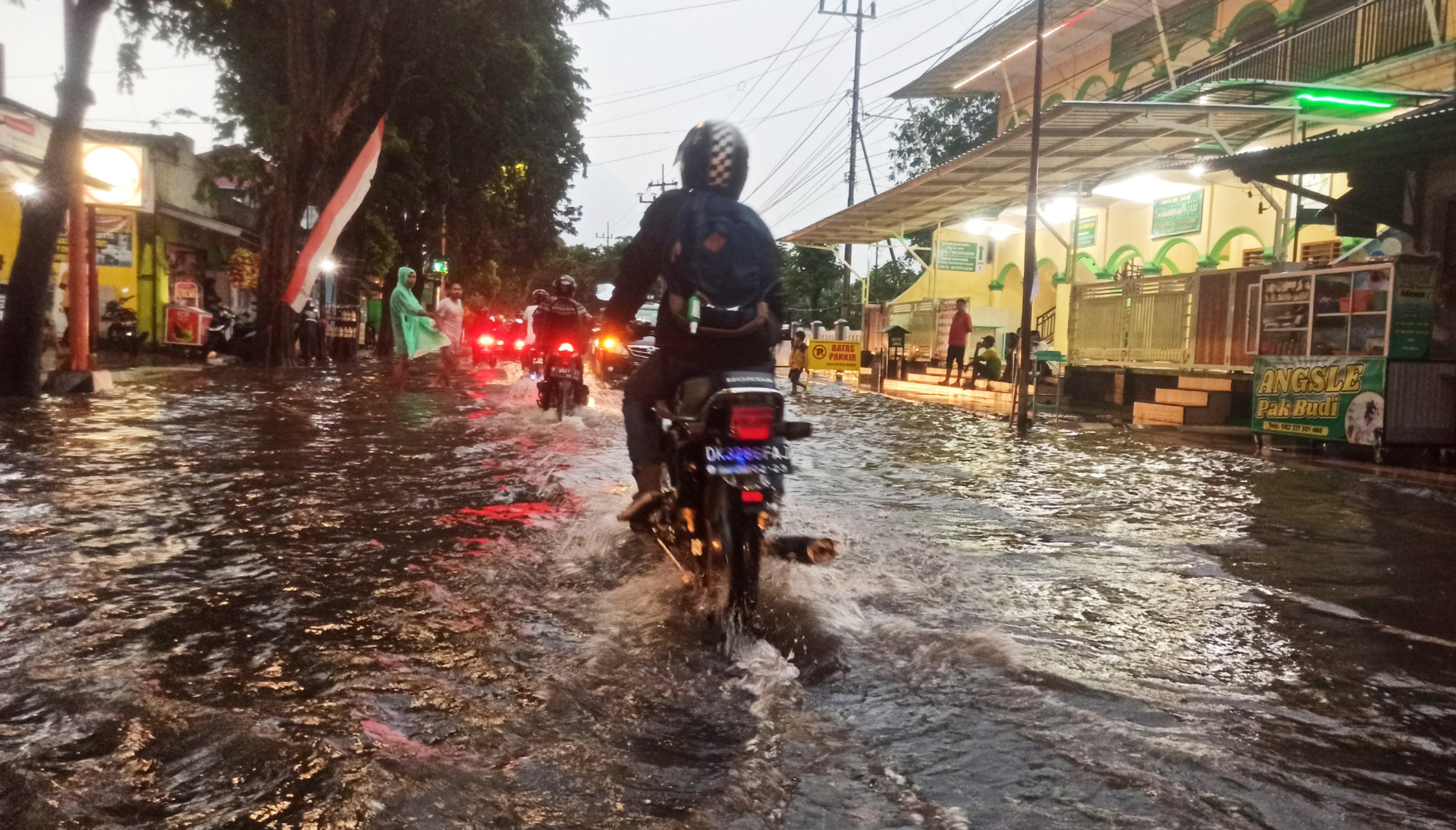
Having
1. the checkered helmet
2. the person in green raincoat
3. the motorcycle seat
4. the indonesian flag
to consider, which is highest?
the indonesian flag

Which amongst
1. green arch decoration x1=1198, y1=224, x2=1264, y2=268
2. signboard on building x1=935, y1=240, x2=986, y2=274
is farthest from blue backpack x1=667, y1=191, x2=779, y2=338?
signboard on building x1=935, y1=240, x2=986, y2=274

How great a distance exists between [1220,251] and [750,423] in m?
20.3

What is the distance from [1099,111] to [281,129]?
1717 centimetres

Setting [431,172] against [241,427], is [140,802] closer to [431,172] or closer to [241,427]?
[241,427]

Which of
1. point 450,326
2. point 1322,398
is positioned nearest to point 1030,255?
point 1322,398

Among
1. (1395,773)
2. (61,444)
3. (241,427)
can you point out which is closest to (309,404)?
(241,427)

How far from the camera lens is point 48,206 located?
13.5 m

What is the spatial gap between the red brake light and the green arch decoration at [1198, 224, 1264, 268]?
64.8 feet

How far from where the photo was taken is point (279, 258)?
2330cm

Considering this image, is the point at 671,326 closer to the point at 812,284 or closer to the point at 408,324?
the point at 408,324

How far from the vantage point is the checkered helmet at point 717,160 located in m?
4.39

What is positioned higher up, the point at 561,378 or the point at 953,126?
the point at 953,126

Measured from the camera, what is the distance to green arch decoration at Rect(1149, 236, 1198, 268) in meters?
22.8

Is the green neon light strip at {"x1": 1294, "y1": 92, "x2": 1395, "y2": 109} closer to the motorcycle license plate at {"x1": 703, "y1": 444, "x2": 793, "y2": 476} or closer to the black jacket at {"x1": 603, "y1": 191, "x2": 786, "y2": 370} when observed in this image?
the black jacket at {"x1": 603, "y1": 191, "x2": 786, "y2": 370}
